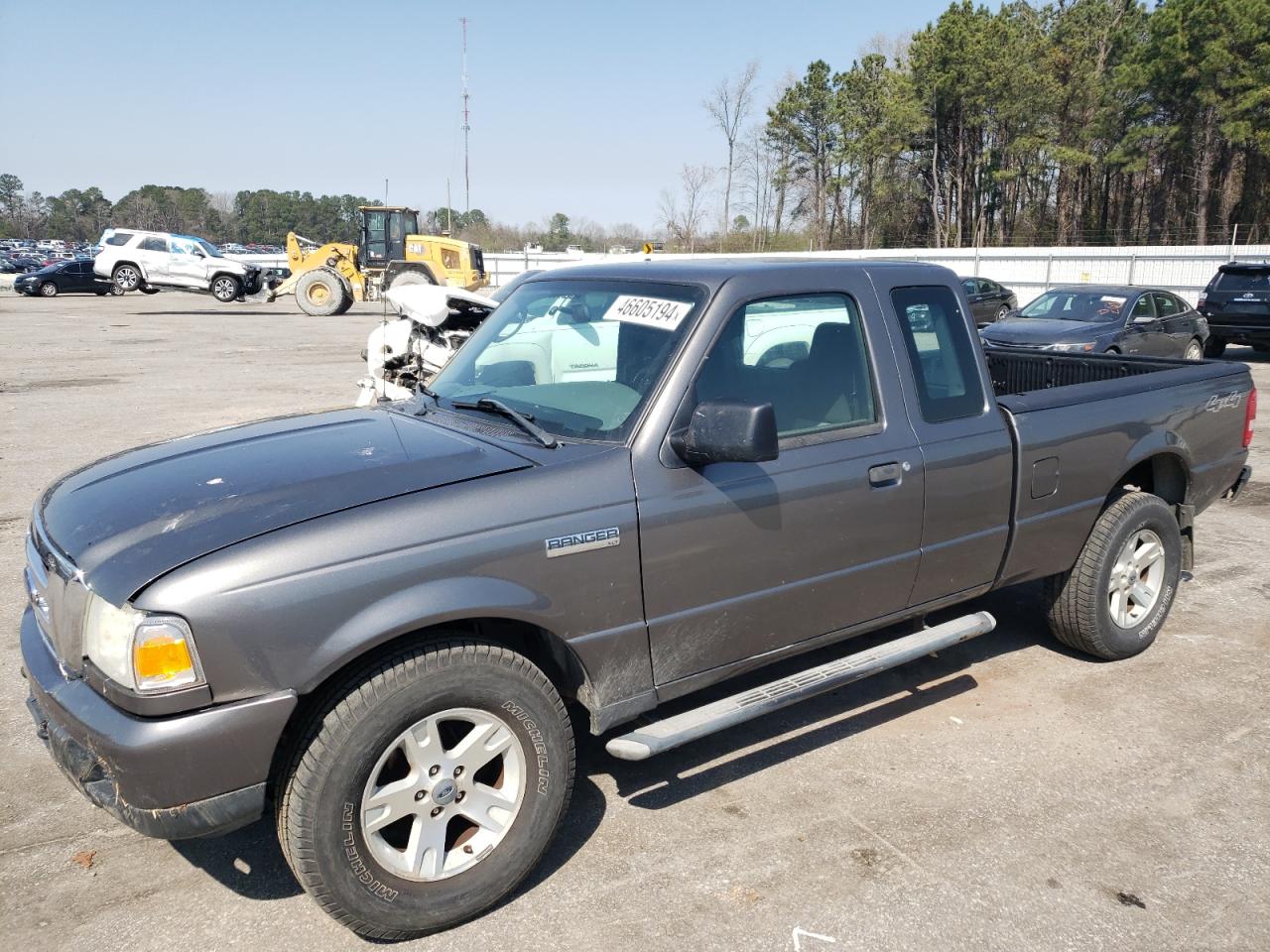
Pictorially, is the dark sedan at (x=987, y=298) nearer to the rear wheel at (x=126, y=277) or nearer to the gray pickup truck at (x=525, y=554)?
the gray pickup truck at (x=525, y=554)

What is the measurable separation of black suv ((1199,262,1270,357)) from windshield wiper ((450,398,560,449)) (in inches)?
706

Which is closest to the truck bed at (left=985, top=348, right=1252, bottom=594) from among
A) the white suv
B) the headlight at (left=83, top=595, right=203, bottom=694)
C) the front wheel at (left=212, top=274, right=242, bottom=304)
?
the headlight at (left=83, top=595, right=203, bottom=694)

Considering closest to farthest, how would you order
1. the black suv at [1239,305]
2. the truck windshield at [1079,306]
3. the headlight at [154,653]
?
the headlight at [154,653] < the truck windshield at [1079,306] < the black suv at [1239,305]

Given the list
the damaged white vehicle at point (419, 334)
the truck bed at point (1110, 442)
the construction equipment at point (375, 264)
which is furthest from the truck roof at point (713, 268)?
the construction equipment at point (375, 264)

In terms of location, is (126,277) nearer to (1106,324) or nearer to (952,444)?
(1106,324)

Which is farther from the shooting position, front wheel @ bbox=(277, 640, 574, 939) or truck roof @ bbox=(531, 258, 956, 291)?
truck roof @ bbox=(531, 258, 956, 291)

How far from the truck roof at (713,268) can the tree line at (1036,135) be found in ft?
142

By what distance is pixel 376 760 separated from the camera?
8.88 feet

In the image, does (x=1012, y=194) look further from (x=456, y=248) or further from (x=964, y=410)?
(x=964, y=410)

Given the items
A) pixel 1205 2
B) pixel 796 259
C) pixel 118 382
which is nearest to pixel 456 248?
pixel 118 382

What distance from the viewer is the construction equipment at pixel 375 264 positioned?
29.6 meters

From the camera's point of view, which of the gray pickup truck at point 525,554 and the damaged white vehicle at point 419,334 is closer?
the gray pickup truck at point 525,554

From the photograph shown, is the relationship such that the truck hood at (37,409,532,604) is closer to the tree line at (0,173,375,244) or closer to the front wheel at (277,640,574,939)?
the front wheel at (277,640,574,939)

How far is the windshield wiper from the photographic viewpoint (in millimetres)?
3270
